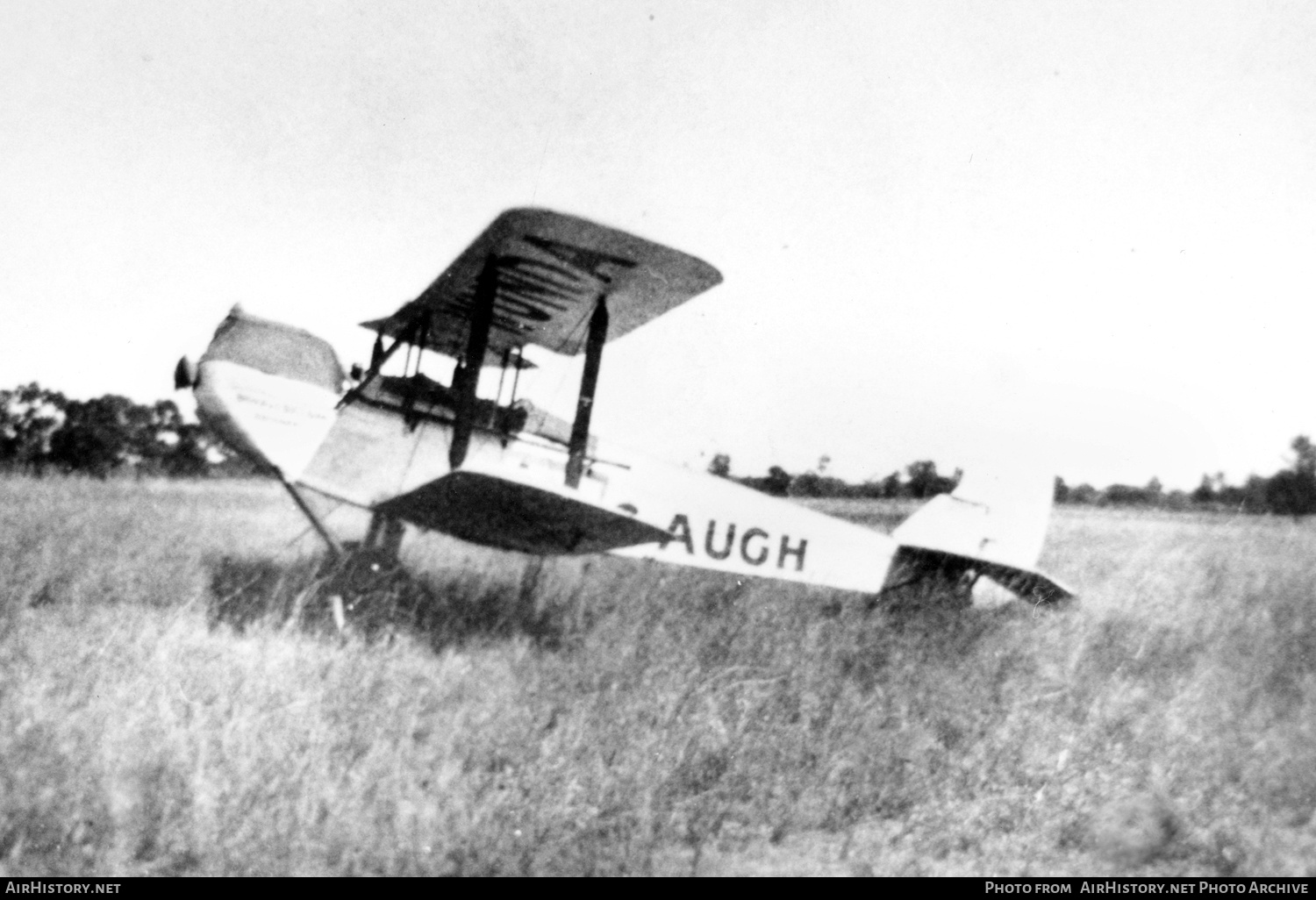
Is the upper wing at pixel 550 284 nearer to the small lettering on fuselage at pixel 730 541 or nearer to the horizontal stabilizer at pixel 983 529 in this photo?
the small lettering on fuselage at pixel 730 541

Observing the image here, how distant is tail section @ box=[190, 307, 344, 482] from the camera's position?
13.6 feet

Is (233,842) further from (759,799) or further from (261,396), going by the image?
(261,396)

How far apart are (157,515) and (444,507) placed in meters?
4.10

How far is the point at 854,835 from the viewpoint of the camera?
2646mm

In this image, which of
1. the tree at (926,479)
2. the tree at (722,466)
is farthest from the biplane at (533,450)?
the tree at (926,479)

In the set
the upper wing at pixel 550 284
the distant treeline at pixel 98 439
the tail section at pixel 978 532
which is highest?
the upper wing at pixel 550 284

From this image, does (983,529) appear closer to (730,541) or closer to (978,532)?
(978,532)

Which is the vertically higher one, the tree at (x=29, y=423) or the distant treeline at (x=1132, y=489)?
the distant treeline at (x=1132, y=489)

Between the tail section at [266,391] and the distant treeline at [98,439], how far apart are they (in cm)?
498

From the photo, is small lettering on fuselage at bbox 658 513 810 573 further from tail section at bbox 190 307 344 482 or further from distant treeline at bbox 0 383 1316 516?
tail section at bbox 190 307 344 482

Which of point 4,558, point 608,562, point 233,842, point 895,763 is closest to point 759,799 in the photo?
point 895,763

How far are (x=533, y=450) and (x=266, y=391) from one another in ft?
5.04

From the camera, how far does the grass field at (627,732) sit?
240 cm

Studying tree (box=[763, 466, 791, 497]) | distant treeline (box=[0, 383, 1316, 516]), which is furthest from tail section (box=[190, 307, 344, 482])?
tree (box=[763, 466, 791, 497])
